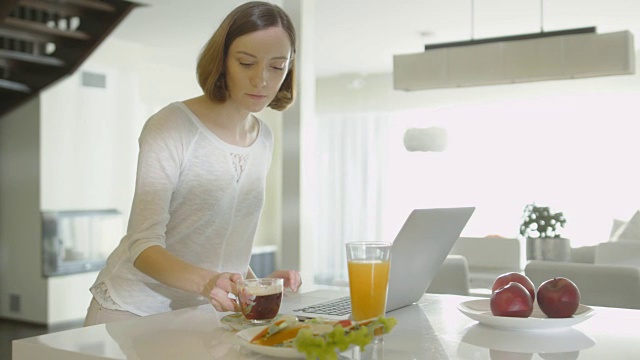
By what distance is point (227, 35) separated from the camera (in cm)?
166

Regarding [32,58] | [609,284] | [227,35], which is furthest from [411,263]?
[32,58]

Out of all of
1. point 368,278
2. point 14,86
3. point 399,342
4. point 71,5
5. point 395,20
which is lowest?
point 399,342

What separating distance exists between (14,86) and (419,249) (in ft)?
16.9

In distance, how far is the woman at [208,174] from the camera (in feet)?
5.23

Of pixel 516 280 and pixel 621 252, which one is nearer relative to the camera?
pixel 516 280

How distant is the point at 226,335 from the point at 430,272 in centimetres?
60

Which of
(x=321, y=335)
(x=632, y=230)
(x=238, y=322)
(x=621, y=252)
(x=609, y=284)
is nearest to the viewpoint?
(x=321, y=335)

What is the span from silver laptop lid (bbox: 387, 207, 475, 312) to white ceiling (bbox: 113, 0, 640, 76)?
13.7 ft

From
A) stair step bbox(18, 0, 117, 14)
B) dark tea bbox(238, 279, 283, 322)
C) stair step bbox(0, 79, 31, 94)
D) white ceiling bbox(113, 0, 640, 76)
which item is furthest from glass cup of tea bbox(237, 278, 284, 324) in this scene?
stair step bbox(0, 79, 31, 94)

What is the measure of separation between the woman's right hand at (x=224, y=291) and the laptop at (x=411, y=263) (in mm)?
138

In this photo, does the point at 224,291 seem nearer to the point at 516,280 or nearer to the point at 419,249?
the point at 419,249

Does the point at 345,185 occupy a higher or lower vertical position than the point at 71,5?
lower

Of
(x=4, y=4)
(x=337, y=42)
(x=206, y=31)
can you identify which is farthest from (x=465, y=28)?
(x=4, y=4)

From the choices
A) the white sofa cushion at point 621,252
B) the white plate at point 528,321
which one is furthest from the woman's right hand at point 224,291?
the white sofa cushion at point 621,252
